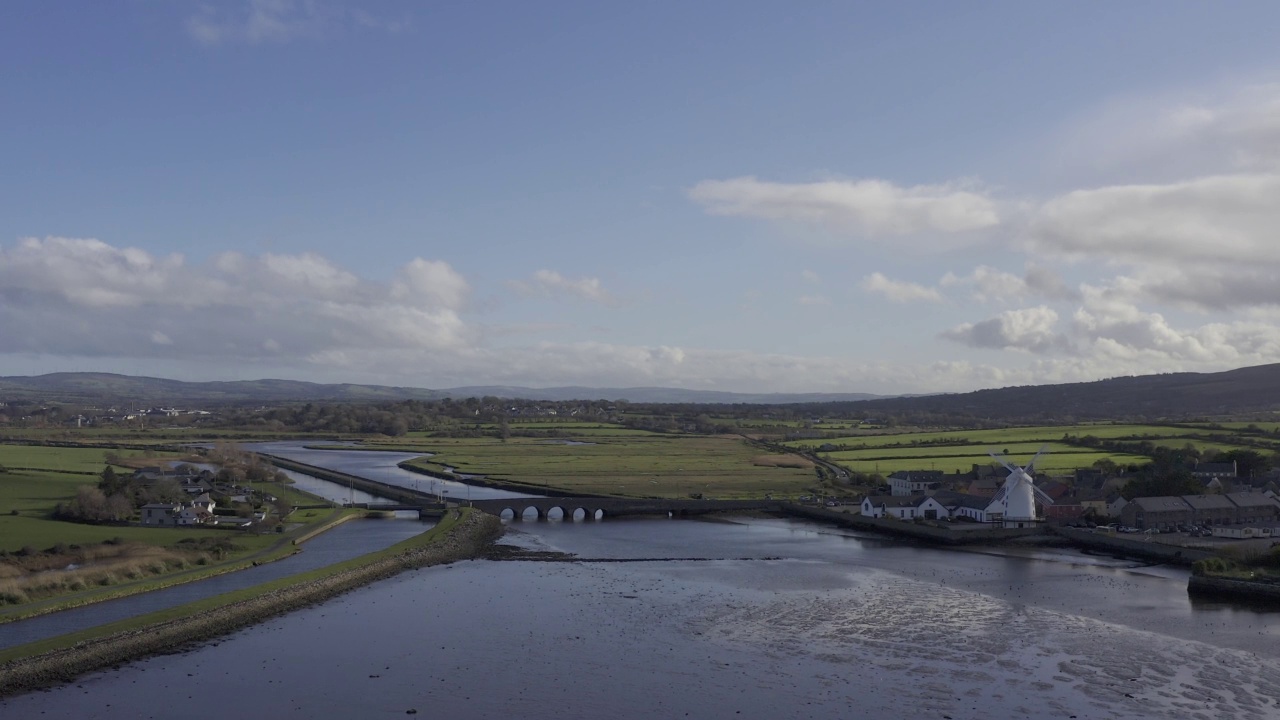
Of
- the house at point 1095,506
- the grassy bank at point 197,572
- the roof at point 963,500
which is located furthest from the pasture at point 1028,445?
the grassy bank at point 197,572

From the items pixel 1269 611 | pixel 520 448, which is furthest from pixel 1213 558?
pixel 520 448

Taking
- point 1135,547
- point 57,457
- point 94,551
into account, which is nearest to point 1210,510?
point 1135,547

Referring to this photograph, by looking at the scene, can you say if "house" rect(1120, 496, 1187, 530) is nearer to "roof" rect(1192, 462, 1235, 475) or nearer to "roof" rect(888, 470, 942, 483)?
"roof" rect(1192, 462, 1235, 475)

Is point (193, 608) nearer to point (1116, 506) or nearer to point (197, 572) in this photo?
point (197, 572)

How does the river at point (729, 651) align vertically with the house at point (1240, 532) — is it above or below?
below

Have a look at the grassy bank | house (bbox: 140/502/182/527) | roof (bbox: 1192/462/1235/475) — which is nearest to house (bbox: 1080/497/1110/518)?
roof (bbox: 1192/462/1235/475)

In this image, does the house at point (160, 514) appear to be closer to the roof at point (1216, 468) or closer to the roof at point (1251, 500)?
the roof at point (1251, 500)

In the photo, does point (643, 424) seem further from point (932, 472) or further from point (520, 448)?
point (932, 472)
